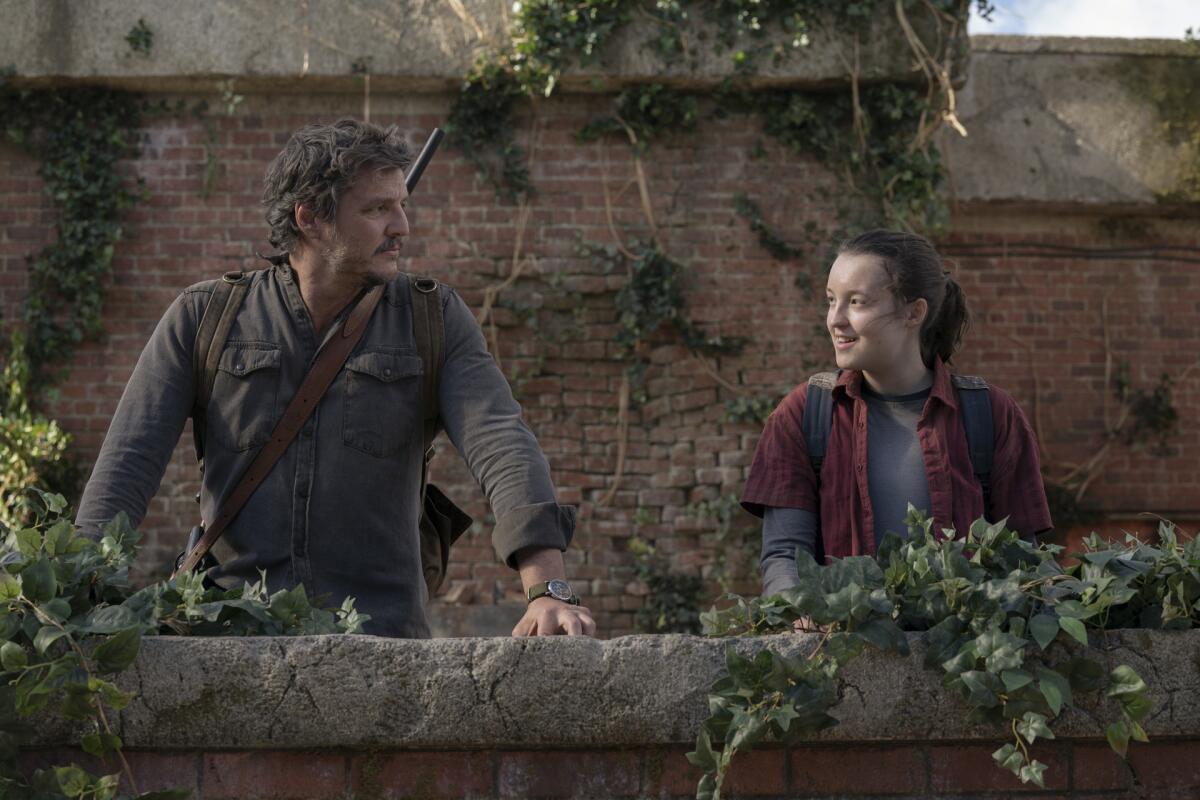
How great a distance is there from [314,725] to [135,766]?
1.05 ft

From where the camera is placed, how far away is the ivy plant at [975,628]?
2410mm

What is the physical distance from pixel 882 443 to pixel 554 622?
37.8 inches

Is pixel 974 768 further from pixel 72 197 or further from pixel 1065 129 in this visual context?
pixel 1065 129

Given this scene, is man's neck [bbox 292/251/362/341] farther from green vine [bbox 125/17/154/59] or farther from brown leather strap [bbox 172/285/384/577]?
green vine [bbox 125/17/154/59]

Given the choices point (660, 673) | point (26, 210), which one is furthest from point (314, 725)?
point (26, 210)

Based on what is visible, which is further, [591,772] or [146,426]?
[146,426]

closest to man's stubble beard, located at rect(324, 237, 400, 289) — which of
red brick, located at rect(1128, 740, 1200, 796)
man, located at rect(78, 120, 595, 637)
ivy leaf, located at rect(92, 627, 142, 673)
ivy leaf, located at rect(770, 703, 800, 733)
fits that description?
man, located at rect(78, 120, 595, 637)

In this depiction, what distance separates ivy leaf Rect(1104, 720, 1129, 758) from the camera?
243 centimetres

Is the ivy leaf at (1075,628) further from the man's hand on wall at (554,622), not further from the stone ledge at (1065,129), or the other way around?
the stone ledge at (1065,129)

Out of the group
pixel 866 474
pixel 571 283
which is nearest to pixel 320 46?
pixel 571 283

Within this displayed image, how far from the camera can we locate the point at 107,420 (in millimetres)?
7352

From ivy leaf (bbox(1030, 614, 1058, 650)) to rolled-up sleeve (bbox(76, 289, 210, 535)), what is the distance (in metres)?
1.84

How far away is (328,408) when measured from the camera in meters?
3.33

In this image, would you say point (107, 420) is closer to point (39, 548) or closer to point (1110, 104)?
point (39, 548)
